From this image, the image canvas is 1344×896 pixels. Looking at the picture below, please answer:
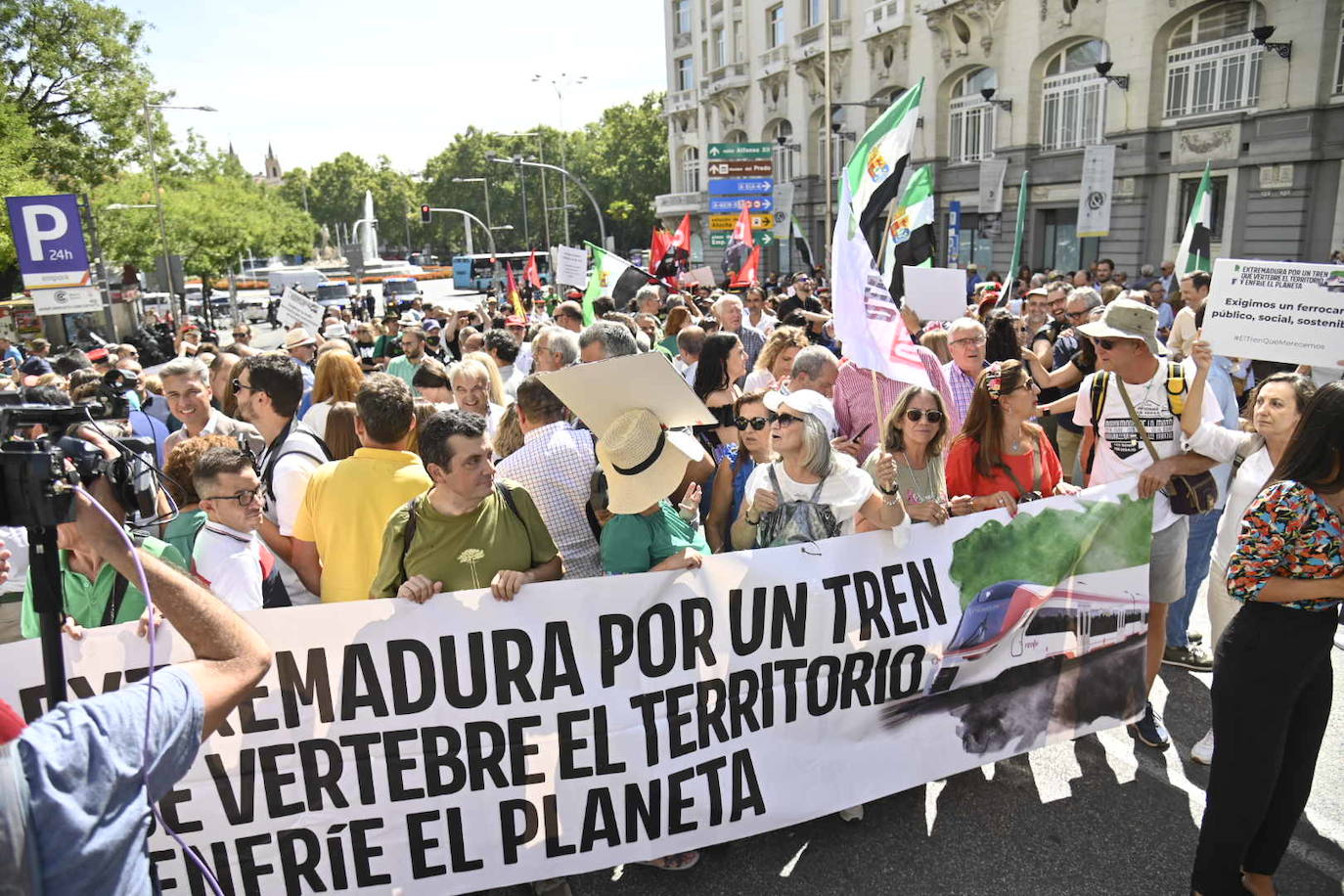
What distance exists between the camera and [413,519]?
3.31m

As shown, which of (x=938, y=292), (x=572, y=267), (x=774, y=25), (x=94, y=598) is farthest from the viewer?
(x=774, y=25)

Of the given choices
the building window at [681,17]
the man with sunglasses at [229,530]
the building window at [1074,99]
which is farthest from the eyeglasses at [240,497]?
the building window at [681,17]

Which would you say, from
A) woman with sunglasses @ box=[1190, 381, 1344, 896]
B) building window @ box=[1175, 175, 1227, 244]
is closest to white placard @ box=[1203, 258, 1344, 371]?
woman with sunglasses @ box=[1190, 381, 1344, 896]

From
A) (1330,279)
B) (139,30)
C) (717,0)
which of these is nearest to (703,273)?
(1330,279)

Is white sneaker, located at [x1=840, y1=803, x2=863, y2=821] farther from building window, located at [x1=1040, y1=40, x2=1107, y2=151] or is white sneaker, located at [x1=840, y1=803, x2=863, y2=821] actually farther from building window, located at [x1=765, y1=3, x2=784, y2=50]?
building window, located at [x1=765, y1=3, x2=784, y2=50]

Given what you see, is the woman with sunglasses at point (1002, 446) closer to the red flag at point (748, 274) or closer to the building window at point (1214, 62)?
the red flag at point (748, 274)

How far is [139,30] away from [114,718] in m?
39.8

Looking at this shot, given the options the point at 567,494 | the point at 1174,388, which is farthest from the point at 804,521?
the point at 1174,388

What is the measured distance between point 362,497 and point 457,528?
2.16 ft

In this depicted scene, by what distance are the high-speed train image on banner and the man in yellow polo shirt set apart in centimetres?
213

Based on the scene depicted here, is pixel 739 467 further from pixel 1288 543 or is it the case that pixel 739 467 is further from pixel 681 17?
pixel 681 17

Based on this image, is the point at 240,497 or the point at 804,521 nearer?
the point at 240,497

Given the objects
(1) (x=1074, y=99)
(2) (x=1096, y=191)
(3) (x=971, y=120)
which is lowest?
(2) (x=1096, y=191)

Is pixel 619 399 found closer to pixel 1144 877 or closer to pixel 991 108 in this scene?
pixel 1144 877
